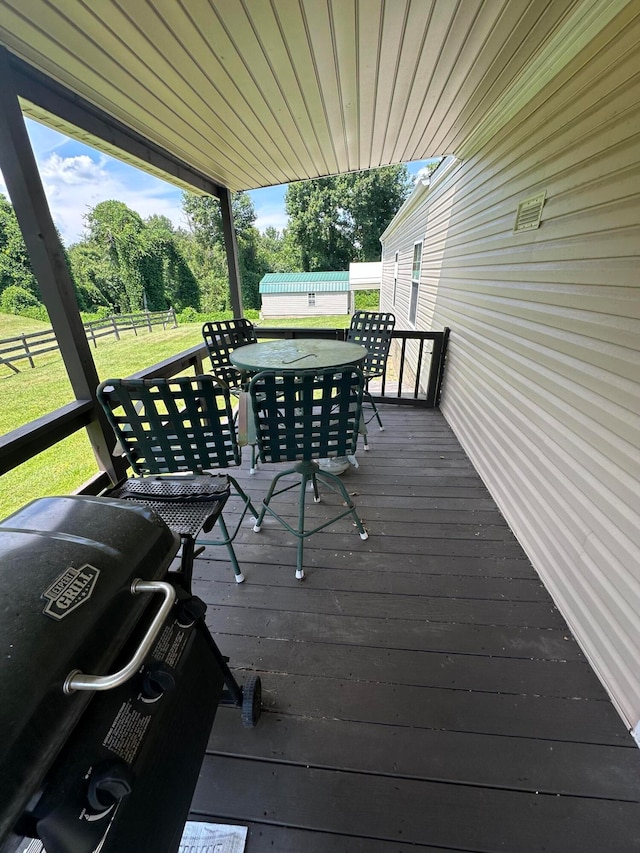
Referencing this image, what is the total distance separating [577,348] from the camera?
1.49m

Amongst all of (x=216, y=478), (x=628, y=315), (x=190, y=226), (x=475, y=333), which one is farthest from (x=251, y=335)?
(x=190, y=226)

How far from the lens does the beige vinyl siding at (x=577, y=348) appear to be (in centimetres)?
121

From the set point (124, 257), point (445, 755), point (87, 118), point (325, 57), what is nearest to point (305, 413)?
point (445, 755)

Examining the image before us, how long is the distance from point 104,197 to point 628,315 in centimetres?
2619

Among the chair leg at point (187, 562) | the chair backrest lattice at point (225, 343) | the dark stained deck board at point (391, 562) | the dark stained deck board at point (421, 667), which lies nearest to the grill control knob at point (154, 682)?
the chair leg at point (187, 562)

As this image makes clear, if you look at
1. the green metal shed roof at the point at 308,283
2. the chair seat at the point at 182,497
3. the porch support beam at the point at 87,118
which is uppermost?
the porch support beam at the point at 87,118

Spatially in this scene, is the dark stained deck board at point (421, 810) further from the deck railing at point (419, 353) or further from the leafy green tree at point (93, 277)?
the leafy green tree at point (93, 277)

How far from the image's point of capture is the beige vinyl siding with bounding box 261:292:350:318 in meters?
17.9

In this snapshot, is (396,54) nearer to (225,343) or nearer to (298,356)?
(298,356)

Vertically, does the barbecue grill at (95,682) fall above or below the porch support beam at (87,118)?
below

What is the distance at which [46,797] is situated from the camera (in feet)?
1.47

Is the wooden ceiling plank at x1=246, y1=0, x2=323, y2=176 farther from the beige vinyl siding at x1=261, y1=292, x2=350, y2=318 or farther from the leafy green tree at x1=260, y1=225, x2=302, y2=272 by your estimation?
the leafy green tree at x1=260, y1=225, x2=302, y2=272

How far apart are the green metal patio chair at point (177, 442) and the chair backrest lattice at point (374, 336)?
2122 millimetres

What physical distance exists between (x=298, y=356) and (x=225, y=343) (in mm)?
1455
